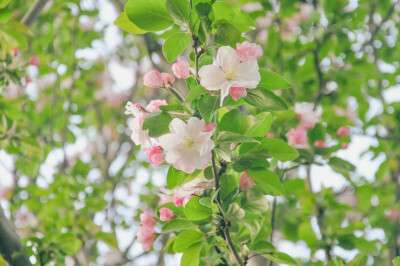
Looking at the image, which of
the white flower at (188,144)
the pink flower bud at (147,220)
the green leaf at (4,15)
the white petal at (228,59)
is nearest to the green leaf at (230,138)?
the white flower at (188,144)

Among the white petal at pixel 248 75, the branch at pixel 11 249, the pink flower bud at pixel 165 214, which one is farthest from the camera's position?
the branch at pixel 11 249

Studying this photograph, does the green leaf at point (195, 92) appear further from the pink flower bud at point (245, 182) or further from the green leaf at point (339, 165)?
the green leaf at point (339, 165)

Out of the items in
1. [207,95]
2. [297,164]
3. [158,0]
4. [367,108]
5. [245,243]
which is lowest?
[367,108]

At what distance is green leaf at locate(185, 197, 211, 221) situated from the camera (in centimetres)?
88

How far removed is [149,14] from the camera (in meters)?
0.86

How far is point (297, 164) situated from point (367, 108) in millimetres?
1426

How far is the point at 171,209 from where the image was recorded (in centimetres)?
102

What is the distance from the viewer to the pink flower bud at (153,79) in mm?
906

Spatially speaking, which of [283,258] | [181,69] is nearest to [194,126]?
[181,69]

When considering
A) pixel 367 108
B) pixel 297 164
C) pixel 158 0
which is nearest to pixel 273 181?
pixel 158 0

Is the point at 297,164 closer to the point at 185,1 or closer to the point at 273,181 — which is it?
the point at 273,181

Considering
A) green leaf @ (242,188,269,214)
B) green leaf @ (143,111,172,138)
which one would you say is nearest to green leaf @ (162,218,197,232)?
green leaf @ (242,188,269,214)

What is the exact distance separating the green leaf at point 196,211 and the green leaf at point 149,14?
40cm

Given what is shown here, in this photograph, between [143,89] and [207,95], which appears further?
[143,89]
